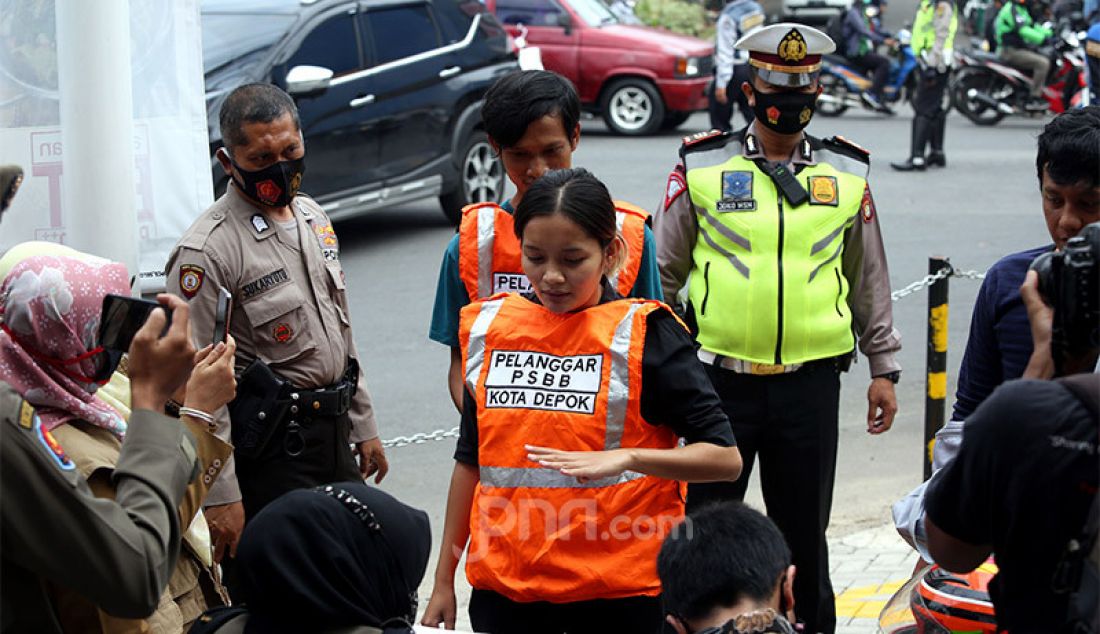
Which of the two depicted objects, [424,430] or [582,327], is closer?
[582,327]

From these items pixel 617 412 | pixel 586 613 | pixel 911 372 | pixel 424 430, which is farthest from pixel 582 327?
pixel 911 372

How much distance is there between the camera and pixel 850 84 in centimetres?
1862

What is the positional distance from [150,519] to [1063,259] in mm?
1659

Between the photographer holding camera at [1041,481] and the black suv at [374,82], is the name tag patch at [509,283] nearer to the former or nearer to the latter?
the photographer holding camera at [1041,481]

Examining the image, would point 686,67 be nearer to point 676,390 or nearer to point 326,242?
point 326,242

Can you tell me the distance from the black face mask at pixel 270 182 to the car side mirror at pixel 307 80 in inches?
Answer: 208

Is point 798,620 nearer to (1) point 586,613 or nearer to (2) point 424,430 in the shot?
(1) point 586,613

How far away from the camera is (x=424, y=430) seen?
746 cm

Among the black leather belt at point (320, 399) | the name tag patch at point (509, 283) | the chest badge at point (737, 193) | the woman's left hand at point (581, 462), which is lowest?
the black leather belt at point (320, 399)

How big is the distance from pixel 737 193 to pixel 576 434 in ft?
5.03

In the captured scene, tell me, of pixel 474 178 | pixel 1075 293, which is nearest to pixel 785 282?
pixel 1075 293

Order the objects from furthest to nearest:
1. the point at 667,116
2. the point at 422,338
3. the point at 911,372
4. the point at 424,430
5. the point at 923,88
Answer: the point at 667,116 < the point at 923,88 < the point at 422,338 < the point at 911,372 < the point at 424,430

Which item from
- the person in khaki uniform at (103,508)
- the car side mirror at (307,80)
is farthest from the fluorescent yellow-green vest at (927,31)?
the person in khaki uniform at (103,508)

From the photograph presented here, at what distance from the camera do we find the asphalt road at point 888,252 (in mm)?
6977
